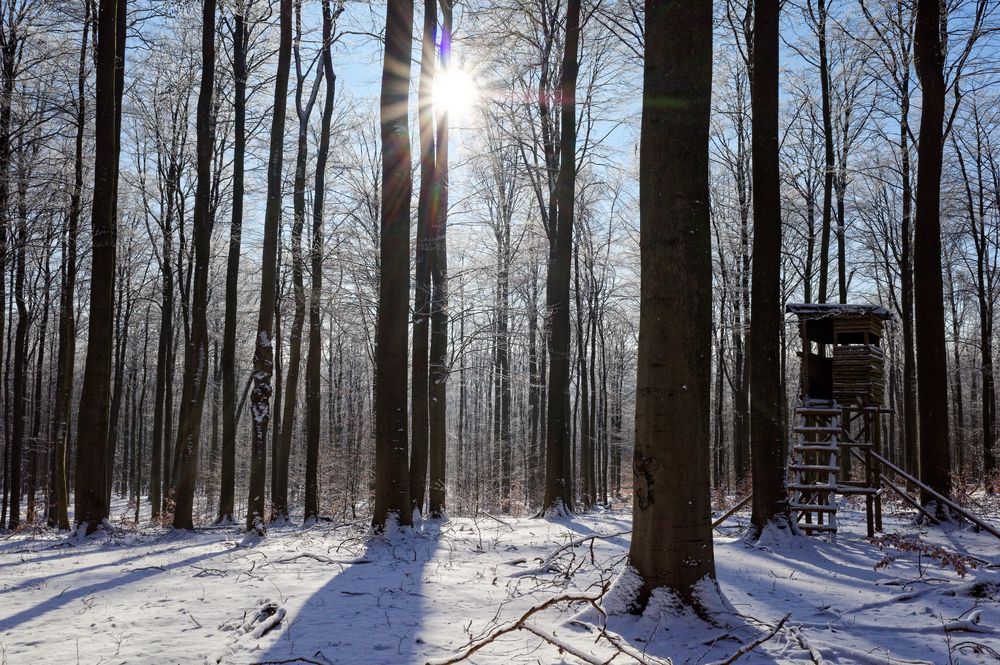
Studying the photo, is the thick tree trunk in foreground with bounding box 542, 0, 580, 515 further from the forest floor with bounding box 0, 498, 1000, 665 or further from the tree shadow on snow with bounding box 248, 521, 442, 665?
the tree shadow on snow with bounding box 248, 521, 442, 665

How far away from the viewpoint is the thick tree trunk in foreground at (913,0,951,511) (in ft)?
35.2

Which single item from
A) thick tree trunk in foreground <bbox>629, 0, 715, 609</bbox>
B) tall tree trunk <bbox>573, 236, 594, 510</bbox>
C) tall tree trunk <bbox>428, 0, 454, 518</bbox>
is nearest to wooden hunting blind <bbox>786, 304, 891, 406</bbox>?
tall tree trunk <bbox>428, 0, 454, 518</bbox>

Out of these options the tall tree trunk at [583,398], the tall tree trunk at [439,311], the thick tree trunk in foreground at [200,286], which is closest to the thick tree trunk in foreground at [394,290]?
the tall tree trunk at [439,311]

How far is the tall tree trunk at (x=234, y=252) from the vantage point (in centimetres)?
1357

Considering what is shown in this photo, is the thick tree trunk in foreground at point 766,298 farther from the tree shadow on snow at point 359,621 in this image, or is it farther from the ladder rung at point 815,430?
the tree shadow on snow at point 359,621

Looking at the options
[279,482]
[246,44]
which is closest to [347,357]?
[279,482]

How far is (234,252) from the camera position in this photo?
1402 centimetres

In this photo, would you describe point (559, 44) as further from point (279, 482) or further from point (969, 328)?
point (969, 328)

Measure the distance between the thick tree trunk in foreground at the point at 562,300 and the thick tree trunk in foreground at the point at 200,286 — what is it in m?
7.11

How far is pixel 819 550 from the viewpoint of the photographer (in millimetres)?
8250

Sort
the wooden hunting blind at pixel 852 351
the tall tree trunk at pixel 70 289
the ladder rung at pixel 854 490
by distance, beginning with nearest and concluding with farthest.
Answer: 1. the ladder rung at pixel 854 490
2. the wooden hunting blind at pixel 852 351
3. the tall tree trunk at pixel 70 289

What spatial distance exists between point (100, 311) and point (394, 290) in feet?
16.9

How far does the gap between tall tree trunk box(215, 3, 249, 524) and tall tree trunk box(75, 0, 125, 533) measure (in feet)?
8.75

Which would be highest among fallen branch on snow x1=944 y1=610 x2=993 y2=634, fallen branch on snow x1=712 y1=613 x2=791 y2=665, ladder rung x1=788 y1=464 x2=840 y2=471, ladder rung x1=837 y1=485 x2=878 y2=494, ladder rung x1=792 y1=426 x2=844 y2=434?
ladder rung x1=792 y1=426 x2=844 y2=434
